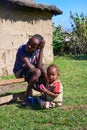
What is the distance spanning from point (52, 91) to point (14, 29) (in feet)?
21.8

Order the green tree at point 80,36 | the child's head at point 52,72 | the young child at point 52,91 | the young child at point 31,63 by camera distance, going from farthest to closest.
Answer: the green tree at point 80,36 → the young child at point 31,63 → the child's head at point 52,72 → the young child at point 52,91

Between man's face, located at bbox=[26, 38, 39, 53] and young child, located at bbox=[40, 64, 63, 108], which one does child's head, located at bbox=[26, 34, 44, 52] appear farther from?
young child, located at bbox=[40, 64, 63, 108]

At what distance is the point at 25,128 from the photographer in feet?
17.9

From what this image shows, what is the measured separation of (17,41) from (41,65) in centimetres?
627

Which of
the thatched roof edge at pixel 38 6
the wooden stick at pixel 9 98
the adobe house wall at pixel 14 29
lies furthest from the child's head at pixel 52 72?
the thatched roof edge at pixel 38 6

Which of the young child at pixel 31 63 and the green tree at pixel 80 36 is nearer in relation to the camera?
the young child at pixel 31 63

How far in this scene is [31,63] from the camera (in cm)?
706

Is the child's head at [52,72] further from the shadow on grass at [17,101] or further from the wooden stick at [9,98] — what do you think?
the wooden stick at [9,98]

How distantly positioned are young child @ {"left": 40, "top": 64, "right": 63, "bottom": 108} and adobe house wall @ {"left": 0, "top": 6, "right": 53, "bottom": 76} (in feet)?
17.8

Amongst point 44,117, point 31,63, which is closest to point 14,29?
point 31,63

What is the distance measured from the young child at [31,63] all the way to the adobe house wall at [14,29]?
4.98 metres

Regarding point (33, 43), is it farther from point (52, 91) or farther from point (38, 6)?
point (38, 6)

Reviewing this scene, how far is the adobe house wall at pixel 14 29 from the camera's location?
12.2m

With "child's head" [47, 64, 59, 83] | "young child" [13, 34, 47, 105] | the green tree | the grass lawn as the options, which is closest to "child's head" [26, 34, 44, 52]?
"young child" [13, 34, 47, 105]
